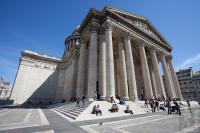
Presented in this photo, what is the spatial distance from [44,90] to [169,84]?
38.4 m

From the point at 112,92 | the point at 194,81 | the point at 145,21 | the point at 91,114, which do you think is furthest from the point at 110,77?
the point at 194,81

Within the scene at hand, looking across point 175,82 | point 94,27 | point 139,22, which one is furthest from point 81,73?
point 175,82

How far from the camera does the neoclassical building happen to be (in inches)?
746

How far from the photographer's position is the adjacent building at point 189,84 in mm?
60891

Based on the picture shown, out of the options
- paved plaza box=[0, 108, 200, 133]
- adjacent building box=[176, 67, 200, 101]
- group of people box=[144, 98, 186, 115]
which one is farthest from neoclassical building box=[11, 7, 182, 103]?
adjacent building box=[176, 67, 200, 101]

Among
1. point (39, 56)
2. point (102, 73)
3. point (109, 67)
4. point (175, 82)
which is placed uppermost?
point (39, 56)

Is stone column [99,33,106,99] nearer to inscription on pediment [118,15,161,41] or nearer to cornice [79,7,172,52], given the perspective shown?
cornice [79,7,172,52]

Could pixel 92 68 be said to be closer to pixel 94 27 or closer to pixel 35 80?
pixel 94 27

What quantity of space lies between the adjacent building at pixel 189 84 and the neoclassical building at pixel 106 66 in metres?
43.0

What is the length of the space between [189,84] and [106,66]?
226ft

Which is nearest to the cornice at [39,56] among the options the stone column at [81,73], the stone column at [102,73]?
the stone column at [81,73]

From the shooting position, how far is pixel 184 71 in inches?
2736

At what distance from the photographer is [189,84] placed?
64.7 m

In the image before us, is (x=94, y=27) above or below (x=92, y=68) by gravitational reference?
above
